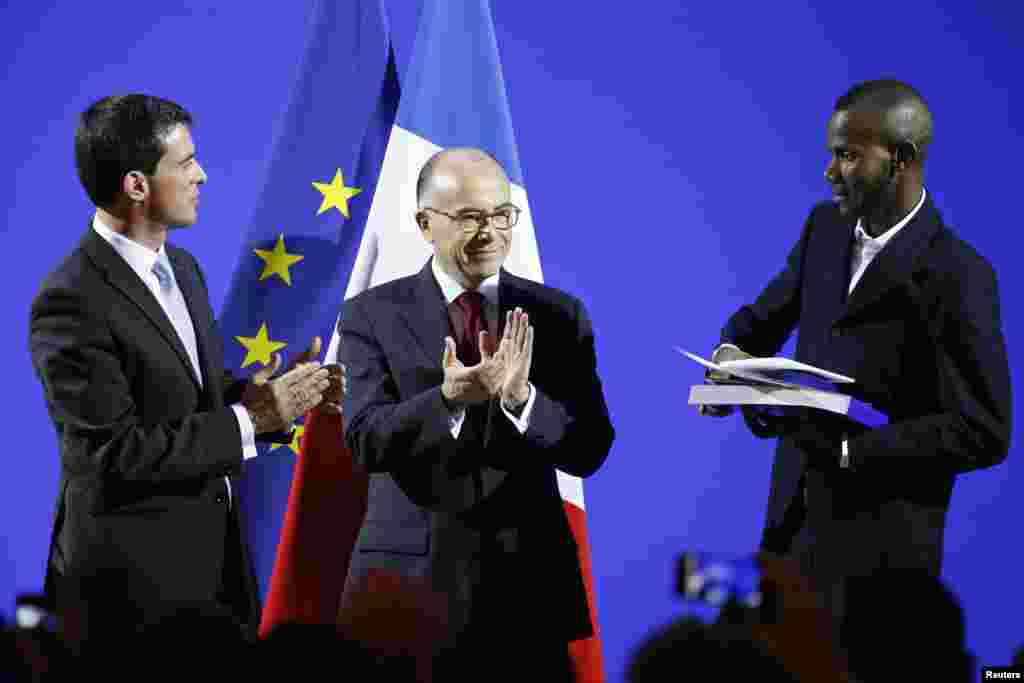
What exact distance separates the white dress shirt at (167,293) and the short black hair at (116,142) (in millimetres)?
80

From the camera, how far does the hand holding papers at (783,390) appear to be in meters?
2.75

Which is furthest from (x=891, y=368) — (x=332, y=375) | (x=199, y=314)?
(x=199, y=314)

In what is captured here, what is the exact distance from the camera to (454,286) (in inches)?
116

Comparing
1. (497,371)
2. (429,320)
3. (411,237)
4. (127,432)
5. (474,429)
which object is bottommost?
(127,432)

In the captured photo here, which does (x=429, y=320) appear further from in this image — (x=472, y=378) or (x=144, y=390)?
(x=144, y=390)

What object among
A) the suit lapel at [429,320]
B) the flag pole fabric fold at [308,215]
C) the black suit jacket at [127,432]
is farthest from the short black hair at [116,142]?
the flag pole fabric fold at [308,215]

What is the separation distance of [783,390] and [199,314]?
1.19 m

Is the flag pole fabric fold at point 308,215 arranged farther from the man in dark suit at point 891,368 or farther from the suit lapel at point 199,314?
the man in dark suit at point 891,368

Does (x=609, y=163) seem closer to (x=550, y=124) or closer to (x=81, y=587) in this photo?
(x=550, y=124)

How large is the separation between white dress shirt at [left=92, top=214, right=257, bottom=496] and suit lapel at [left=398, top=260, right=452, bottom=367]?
1.24ft

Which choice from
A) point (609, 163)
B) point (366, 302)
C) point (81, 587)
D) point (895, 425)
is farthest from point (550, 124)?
point (81, 587)

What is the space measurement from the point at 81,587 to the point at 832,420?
153 centimetres

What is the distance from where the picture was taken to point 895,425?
281cm

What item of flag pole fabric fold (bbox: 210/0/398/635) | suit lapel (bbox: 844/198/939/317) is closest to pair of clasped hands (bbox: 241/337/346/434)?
flag pole fabric fold (bbox: 210/0/398/635)
